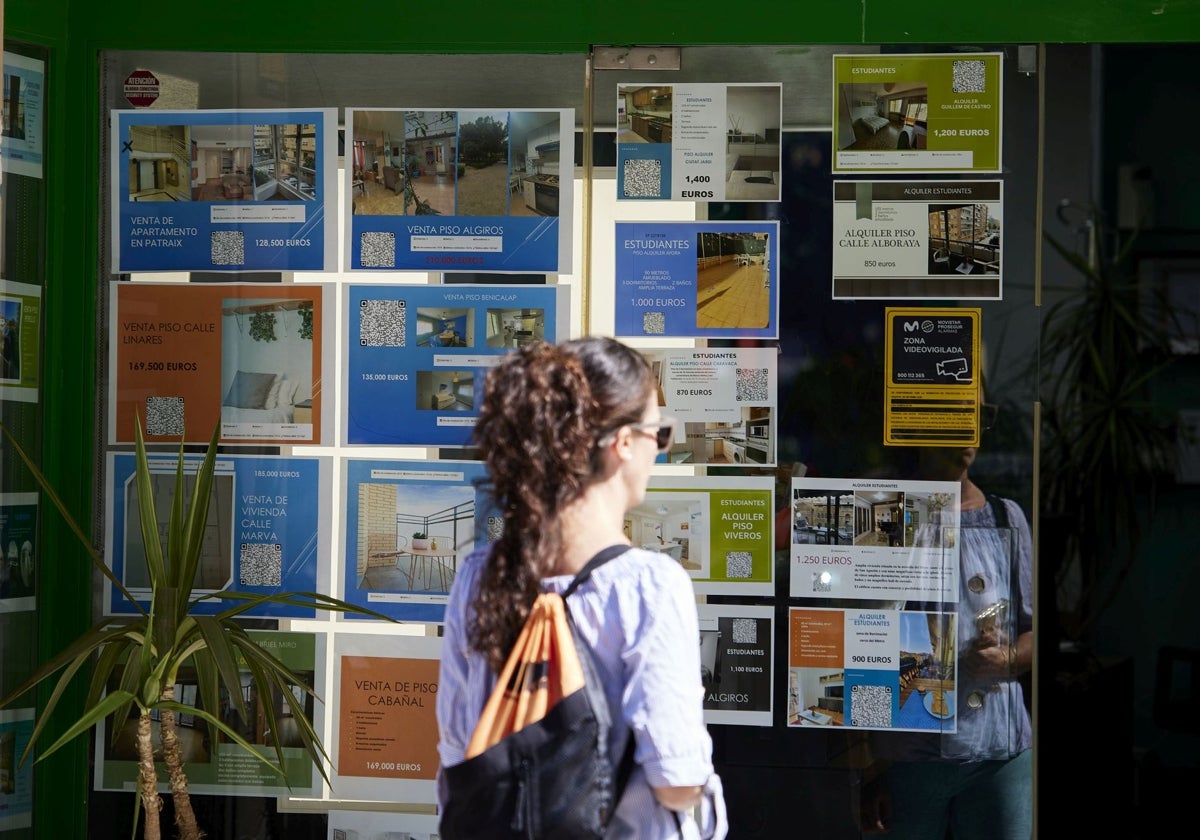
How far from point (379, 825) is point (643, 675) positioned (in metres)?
2.10

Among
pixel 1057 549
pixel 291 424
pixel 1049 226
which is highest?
pixel 1049 226

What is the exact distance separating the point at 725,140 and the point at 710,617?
4.56 feet

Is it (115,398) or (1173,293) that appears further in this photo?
(115,398)

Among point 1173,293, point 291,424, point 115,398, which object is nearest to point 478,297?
point 291,424

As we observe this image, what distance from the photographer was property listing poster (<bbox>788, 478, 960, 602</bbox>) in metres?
3.34

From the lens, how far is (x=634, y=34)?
3420mm

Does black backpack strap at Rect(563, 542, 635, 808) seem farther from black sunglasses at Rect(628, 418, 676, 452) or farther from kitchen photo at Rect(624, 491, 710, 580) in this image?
kitchen photo at Rect(624, 491, 710, 580)

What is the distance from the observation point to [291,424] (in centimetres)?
351

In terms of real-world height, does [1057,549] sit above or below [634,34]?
below

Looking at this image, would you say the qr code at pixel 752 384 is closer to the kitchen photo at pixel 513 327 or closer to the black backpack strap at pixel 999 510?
the kitchen photo at pixel 513 327

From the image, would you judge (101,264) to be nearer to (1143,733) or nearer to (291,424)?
(291,424)

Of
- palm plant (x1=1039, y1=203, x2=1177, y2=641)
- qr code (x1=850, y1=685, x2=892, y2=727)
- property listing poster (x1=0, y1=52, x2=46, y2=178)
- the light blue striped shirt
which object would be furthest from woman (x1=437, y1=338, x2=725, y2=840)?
property listing poster (x1=0, y1=52, x2=46, y2=178)

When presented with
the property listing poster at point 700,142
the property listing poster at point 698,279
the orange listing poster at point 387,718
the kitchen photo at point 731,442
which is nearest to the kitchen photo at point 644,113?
the property listing poster at point 700,142

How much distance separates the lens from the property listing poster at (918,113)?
334 cm
